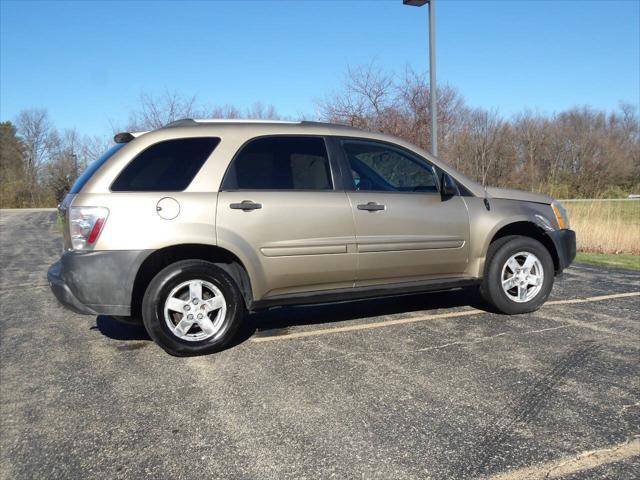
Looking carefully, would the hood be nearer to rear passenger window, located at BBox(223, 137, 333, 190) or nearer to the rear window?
rear passenger window, located at BBox(223, 137, 333, 190)

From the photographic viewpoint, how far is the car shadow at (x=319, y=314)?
4.91 metres

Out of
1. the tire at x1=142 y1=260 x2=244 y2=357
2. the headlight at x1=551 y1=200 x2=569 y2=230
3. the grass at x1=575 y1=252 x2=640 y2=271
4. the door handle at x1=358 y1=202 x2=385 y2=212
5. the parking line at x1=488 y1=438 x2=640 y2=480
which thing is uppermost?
the door handle at x1=358 y1=202 x2=385 y2=212

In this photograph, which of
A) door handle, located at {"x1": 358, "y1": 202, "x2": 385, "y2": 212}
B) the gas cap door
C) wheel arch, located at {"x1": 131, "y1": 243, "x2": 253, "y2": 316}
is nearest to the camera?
the gas cap door

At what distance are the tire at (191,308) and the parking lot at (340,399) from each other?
168 millimetres

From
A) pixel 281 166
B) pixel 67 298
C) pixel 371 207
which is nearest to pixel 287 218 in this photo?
pixel 281 166

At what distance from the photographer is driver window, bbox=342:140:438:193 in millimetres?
4820

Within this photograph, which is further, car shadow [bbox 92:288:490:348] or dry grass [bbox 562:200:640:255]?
dry grass [bbox 562:200:640:255]

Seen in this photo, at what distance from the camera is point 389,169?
5031 mm

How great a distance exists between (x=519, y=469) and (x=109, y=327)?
163 inches

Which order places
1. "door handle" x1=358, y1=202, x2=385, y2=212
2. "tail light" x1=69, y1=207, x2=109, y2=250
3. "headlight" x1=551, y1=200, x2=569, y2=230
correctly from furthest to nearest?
"headlight" x1=551, y1=200, x2=569, y2=230 → "door handle" x1=358, y1=202, x2=385, y2=212 → "tail light" x1=69, y1=207, x2=109, y2=250

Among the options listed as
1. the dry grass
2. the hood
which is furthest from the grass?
the hood

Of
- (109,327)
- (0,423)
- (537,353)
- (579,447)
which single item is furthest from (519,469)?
(109,327)

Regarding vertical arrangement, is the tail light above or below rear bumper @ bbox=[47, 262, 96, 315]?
above

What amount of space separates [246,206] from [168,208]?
0.61m
